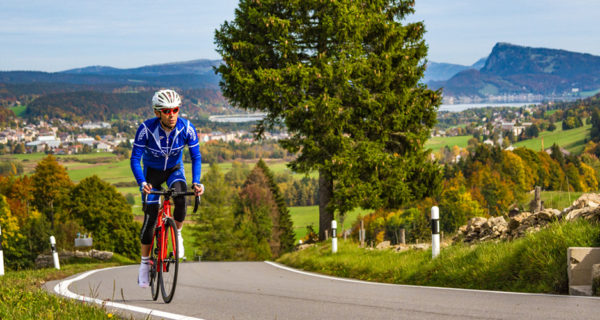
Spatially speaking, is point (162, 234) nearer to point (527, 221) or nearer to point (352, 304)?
point (352, 304)

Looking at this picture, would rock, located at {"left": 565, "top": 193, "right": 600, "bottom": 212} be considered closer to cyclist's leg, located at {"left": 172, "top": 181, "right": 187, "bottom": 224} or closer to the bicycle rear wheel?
cyclist's leg, located at {"left": 172, "top": 181, "right": 187, "bottom": 224}

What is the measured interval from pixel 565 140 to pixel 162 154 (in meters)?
185

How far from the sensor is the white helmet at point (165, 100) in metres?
6.30

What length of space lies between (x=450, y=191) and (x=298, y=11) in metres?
75.7

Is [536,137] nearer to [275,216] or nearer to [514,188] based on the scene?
[514,188]

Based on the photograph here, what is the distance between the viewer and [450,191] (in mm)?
92688

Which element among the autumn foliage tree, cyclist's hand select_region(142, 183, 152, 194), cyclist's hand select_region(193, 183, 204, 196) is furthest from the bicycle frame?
the autumn foliage tree

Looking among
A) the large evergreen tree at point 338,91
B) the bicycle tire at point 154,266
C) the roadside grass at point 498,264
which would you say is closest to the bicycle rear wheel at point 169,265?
the bicycle tire at point 154,266

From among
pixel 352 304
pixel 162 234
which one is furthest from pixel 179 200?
pixel 352 304

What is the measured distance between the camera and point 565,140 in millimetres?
174375

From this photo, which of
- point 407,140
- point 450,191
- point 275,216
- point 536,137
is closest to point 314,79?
point 407,140

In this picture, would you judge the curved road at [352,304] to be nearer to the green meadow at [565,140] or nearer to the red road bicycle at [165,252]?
the red road bicycle at [165,252]

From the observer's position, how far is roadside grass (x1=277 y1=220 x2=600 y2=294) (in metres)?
7.46

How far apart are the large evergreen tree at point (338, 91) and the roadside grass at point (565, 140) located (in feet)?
485
